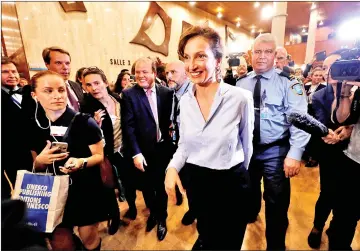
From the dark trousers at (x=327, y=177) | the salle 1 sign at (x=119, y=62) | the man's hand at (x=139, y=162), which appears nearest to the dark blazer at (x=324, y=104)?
the dark trousers at (x=327, y=177)

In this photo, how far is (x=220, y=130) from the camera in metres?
0.94

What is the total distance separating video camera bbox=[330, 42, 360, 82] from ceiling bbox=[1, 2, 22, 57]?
5232mm

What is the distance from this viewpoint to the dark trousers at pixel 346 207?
4.32 ft

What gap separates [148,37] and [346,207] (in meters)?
6.72

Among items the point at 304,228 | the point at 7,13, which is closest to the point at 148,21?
the point at 7,13

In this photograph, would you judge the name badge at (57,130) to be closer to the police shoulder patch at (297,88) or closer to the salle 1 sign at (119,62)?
the police shoulder patch at (297,88)

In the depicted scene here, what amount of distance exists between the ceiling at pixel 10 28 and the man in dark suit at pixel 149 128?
12.3 ft

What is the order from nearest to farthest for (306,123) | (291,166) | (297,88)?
(306,123)
(291,166)
(297,88)

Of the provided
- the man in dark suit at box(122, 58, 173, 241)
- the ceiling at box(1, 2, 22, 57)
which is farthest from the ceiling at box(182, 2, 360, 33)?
the man in dark suit at box(122, 58, 173, 241)

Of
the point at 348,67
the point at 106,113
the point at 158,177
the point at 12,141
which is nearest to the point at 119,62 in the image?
the point at 106,113

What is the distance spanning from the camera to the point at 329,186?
1.63 m

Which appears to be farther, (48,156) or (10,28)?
(10,28)

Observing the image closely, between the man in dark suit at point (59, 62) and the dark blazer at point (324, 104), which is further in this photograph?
the man in dark suit at point (59, 62)

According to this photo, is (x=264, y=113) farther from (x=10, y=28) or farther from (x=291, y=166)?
(x=10, y=28)
